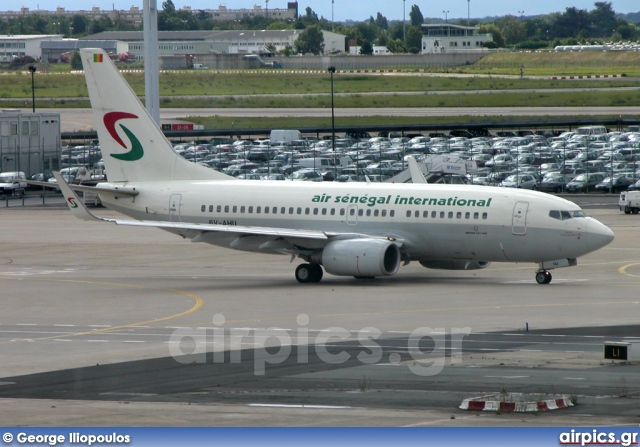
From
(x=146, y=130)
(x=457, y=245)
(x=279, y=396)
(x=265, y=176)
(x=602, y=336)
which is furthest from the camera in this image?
(x=265, y=176)

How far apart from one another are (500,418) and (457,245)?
26.2 meters

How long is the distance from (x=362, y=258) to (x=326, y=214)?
363 centimetres

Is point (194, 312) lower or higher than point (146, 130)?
lower

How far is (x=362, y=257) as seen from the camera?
47156 mm

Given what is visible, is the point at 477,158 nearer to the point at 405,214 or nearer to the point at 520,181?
the point at 520,181

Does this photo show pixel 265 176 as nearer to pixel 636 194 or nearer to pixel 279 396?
pixel 636 194

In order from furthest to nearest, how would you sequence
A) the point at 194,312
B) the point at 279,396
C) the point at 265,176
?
1. the point at 265,176
2. the point at 194,312
3. the point at 279,396

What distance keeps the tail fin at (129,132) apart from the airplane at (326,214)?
48 millimetres

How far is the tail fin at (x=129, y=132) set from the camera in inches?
2120

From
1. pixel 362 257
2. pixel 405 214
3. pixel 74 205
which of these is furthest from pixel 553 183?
pixel 74 205

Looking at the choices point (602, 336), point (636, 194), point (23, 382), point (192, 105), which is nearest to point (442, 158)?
point (636, 194)

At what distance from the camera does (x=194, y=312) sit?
41000mm

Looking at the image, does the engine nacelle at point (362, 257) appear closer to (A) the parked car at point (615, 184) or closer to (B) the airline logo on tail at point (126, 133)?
(B) the airline logo on tail at point (126, 133)

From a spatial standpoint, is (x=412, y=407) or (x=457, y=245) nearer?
(x=412, y=407)
